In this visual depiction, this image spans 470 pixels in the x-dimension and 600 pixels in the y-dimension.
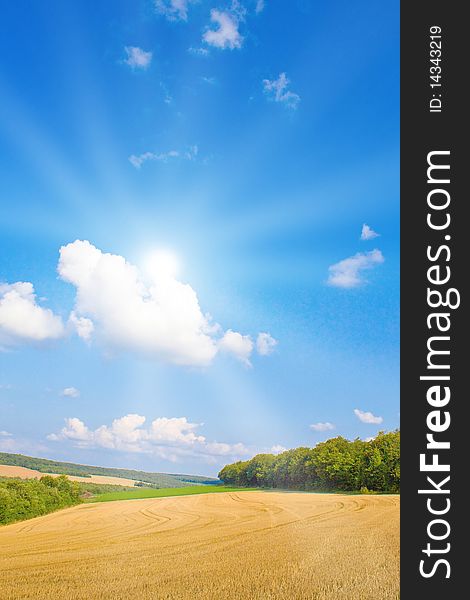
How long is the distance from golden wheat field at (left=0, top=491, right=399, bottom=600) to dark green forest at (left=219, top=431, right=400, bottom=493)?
20.4 metres

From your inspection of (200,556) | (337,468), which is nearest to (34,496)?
(200,556)

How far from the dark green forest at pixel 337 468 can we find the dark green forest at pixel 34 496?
26494 millimetres

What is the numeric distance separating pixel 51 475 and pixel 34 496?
6.80 ft

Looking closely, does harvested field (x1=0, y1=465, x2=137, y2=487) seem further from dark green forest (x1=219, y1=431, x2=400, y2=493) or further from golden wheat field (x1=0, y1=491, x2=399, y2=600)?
dark green forest (x1=219, y1=431, x2=400, y2=493)

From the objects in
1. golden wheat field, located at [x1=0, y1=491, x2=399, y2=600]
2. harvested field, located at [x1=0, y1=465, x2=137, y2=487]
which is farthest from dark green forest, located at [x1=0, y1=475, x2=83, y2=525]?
golden wheat field, located at [x1=0, y1=491, x2=399, y2=600]

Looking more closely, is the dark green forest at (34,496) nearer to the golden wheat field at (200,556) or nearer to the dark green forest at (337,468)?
the golden wheat field at (200,556)

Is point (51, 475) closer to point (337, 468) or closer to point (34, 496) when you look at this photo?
point (34, 496)

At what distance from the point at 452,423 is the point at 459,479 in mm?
680

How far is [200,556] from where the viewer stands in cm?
1440

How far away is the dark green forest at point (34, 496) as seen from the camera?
2122 cm

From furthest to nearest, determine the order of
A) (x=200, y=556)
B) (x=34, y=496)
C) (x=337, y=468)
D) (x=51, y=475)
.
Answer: (x=337, y=468) < (x=51, y=475) < (x=34, y=496) < (x=200, y=556)

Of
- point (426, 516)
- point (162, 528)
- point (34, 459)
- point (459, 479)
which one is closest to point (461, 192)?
point (459, 479)

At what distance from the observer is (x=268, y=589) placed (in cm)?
1055

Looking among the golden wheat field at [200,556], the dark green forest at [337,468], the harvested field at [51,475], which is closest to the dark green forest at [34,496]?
the harvested field at [51,475]
